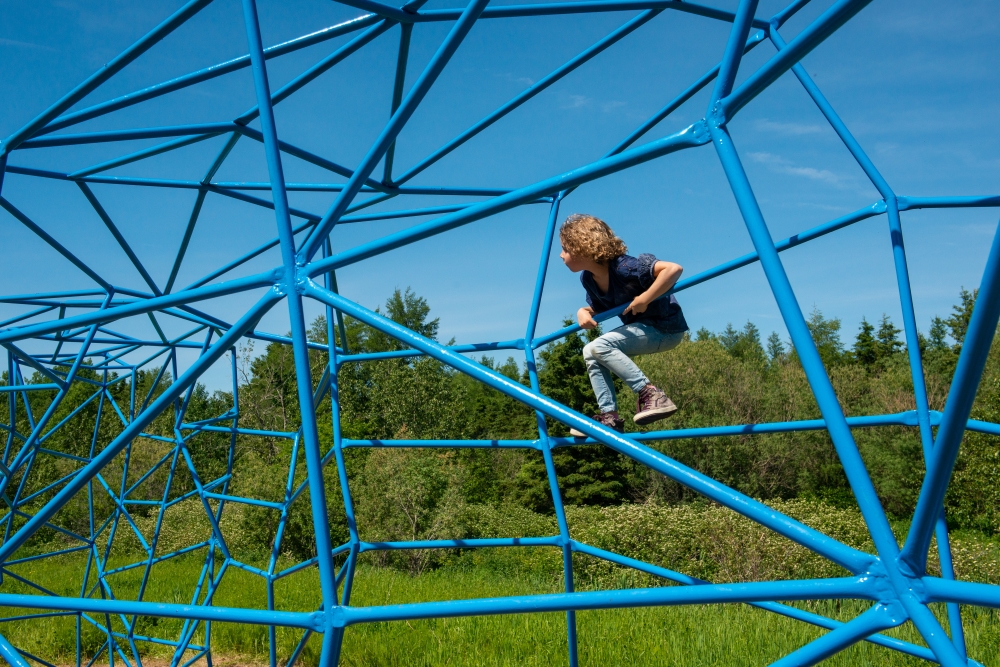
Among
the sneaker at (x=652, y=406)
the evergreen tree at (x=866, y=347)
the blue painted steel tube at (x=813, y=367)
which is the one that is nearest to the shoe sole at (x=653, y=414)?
the sneaker at (x=652, y=406)

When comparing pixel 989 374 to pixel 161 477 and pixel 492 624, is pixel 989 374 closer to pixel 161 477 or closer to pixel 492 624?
pixel 492 624

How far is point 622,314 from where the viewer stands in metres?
4.51

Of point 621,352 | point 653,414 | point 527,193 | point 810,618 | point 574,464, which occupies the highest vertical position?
point 527,193

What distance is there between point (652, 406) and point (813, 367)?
103 inches

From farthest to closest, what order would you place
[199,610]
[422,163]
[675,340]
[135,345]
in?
[135,345] → [422,163] → [675,340] → [199,610]

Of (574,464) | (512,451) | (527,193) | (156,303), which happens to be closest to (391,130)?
(527,193)

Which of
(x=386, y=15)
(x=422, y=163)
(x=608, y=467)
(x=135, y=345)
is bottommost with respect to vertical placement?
(x=608, y=467)

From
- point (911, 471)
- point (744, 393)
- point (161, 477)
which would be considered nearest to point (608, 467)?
point (744, 393)

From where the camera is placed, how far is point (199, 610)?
243 cm

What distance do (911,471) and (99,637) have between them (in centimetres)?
2545

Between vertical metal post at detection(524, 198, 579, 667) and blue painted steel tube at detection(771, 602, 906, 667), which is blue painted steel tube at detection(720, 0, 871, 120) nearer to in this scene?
blue painted steel tube at detection(771, 602, 906, 667)

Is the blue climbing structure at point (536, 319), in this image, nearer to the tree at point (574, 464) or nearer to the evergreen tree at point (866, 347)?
the tree at point (574, 464)

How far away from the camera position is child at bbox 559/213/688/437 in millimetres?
4348

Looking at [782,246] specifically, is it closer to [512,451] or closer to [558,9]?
[558,9]
